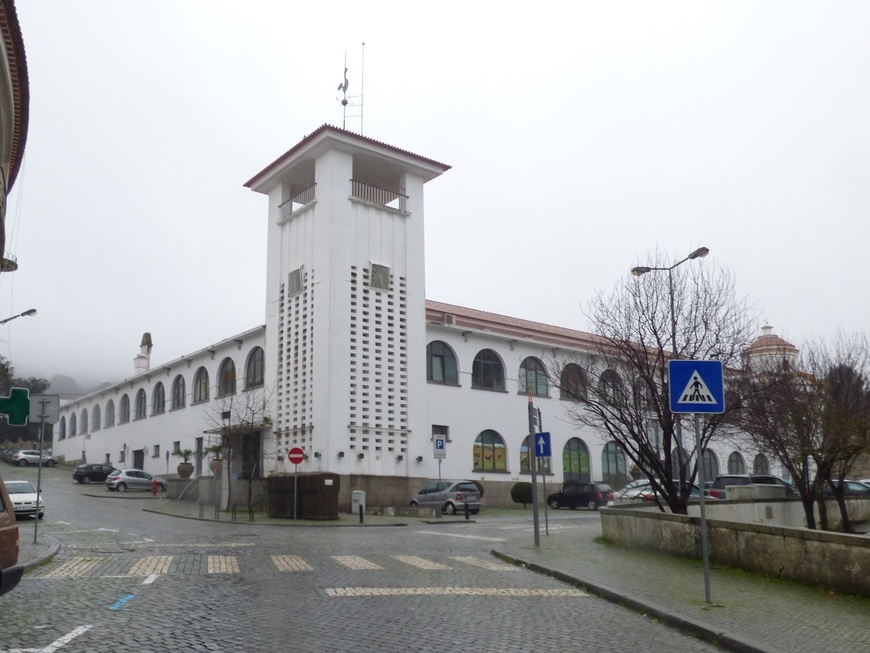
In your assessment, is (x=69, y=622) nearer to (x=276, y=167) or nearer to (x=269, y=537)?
(x=269, y=537)

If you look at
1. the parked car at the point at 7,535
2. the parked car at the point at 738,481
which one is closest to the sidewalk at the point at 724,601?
the parked car at the point at 7,535

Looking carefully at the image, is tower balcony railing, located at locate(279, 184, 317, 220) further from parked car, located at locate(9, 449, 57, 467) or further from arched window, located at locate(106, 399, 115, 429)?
parked car, located at locate(9, 449, 57, 467)

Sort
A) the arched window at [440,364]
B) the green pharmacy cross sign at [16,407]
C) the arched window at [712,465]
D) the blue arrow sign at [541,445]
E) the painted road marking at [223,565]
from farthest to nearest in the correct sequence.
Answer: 1. the arched window at [712,465]
2. the arched window at [440,364]
3. the blue arrow sign at [541,445]
4. the green pharmacy cross sign at [16,407]
5. the painted road marking at [223,565]

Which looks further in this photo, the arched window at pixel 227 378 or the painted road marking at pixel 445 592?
the arched window at pixel 227 378

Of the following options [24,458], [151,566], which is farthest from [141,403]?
[151,566]

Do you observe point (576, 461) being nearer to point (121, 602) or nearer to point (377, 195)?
point (377, 195)

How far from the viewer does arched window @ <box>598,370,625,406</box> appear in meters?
21.2

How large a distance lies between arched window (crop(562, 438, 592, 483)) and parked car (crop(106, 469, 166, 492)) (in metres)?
23.9

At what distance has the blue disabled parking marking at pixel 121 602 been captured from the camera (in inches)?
394

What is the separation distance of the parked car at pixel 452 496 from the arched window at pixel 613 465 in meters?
17.7

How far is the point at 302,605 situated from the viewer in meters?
10.2

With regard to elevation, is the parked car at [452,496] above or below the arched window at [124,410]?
below

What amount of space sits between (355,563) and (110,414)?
60.7m

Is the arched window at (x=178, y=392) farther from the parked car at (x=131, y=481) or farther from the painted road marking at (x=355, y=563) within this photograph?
the painted road marking at (x=355, y=563)
